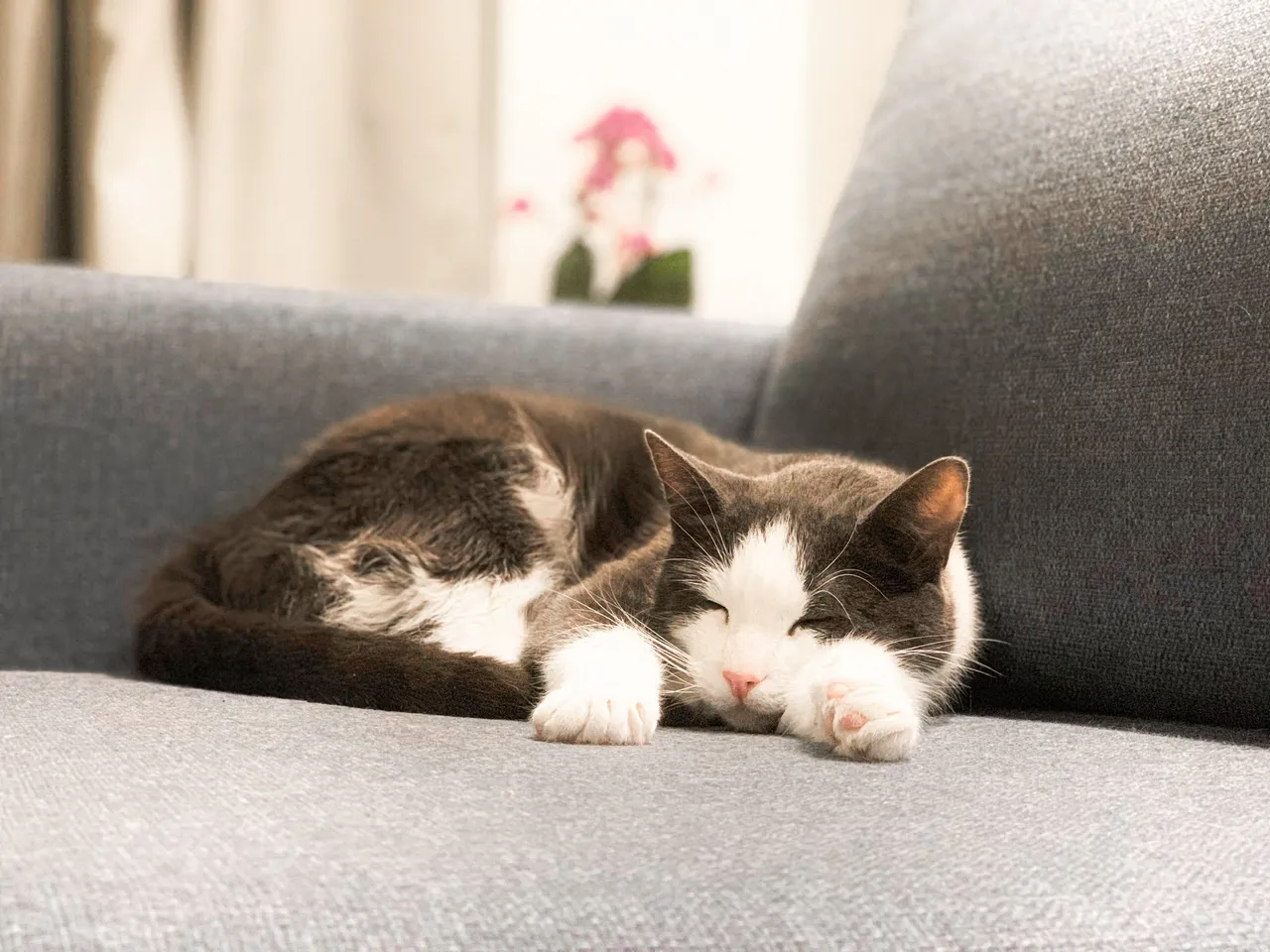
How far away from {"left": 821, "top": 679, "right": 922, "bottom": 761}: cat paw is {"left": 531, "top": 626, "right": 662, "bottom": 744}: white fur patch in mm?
155

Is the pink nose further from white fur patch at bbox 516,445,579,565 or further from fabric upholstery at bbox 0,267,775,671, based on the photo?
fabric upholstery at bbox 0,267,775,671

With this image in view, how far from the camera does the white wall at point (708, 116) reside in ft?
8.26

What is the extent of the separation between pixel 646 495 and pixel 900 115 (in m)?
0.62

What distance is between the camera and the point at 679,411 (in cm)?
170

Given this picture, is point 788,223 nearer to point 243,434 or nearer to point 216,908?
point 243,434

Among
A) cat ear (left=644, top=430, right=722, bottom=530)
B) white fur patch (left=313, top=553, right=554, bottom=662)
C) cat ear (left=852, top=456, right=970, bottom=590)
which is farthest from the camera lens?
white fur patch (left=313, top=553, right=554, bottom=662)

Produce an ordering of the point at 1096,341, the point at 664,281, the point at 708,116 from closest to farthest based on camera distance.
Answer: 1. the point at 1096,341
2. the point at 664,281
3. the point at 708,116

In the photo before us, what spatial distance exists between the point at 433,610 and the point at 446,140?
57.2 inches

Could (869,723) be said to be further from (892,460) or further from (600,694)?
(892,460)

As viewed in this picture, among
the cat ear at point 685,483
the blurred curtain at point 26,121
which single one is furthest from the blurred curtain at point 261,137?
the cat ear at point 685,483

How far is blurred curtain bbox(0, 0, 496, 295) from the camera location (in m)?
2.10

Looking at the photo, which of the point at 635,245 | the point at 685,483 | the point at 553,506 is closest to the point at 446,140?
the point at 635,245

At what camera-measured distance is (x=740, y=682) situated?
99 centimetres

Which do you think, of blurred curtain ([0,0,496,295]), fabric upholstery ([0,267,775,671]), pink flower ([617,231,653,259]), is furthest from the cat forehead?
blurred curtain ([0,0,496,295])
